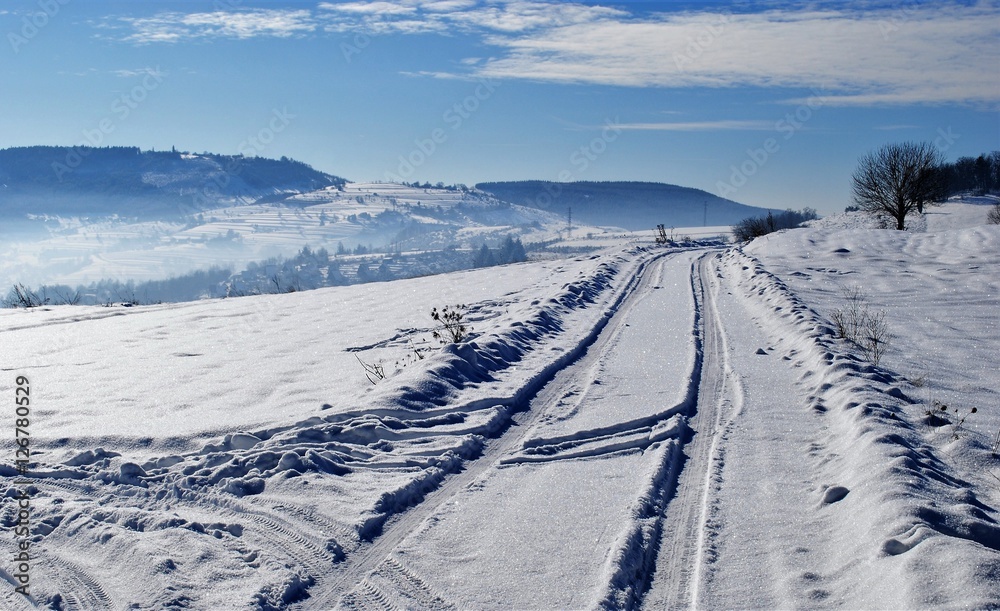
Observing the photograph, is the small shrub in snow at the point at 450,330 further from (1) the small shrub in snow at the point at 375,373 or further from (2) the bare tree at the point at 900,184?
(2) the bare tree at the point at 900,184

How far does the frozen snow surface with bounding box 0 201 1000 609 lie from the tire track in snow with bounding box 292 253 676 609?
0.02 meters

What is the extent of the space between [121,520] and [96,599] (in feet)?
3.18

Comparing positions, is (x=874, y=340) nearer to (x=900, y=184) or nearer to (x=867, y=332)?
(x=867, y=332)

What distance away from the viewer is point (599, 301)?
1505 cm

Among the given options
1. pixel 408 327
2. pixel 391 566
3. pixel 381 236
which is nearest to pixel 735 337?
pixel 408 327

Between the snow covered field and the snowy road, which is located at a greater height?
the snow covered field

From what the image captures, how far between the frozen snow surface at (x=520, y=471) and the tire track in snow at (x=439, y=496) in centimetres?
2

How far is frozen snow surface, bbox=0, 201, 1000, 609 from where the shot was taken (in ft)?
12.6

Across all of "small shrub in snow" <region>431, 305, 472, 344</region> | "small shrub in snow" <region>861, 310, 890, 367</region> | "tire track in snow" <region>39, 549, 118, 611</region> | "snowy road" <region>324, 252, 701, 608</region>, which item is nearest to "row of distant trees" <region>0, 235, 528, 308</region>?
"small shrub in snow" <region>431, 305, 472, 344</region>

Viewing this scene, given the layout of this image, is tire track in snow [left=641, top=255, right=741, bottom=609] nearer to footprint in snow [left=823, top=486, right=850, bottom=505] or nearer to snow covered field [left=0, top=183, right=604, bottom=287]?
footprint in snow [left=823, top=486, right=850, bottom=505]

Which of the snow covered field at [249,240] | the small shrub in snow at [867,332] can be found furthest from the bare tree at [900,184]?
the snow covered field at [249,240]

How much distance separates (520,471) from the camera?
18.1 feet

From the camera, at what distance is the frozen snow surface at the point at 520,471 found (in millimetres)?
3850

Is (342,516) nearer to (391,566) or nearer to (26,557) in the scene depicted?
(391,566)
